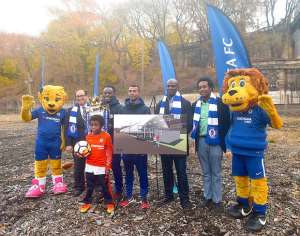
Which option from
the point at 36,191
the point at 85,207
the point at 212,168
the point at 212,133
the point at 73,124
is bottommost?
the point at 85,207

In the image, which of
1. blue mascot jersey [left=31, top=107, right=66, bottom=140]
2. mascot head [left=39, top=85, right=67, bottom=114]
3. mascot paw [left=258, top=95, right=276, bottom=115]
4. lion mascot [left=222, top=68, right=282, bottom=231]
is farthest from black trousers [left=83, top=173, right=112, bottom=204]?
mascot paw [left=258, top=95, right=276, bottom=115]

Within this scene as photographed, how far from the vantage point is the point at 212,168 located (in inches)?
201

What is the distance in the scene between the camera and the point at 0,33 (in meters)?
44.7

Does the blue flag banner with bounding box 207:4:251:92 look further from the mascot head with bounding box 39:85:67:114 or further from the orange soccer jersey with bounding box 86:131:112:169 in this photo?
the mascot head with bounding box 39:85:67:114

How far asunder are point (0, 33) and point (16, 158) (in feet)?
134

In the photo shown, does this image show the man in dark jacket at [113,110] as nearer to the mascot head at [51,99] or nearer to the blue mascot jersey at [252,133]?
the mascot head at [51,99]

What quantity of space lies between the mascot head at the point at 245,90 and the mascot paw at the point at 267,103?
0.52ft

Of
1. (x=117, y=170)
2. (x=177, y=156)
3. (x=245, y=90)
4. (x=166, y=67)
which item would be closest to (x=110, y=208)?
(x=117, y=170)

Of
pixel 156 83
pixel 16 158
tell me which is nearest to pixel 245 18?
pixel 156 83

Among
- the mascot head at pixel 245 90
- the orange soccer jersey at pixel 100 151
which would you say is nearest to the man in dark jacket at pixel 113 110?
the orange soccer jersey at pixel 100 151

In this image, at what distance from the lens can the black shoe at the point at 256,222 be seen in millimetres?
4543

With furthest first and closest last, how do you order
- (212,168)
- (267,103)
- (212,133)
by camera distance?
(212,168), (212,133), (267,103)

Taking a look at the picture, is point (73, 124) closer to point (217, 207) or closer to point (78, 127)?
point (78, 127)

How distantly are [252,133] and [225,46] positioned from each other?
2615mm
